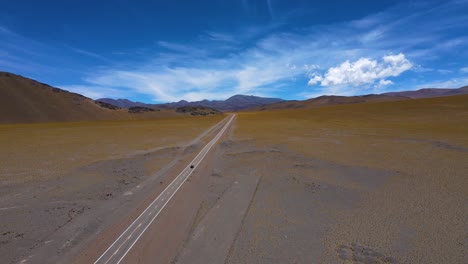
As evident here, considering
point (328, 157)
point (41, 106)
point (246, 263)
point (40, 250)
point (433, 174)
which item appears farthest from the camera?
point (41, 106)

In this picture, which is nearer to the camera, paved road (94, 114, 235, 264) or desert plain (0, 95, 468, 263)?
paved road (94, 114, 235, 264)

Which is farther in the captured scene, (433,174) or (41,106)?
(41,106)

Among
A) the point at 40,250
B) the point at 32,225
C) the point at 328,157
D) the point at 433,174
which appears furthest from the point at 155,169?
the point at 433,174

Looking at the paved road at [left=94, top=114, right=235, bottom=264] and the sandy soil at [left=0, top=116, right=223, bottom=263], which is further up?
the paved road at [left=94, top=114, right=235, bottom=264]

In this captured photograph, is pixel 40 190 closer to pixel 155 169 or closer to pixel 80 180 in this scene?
pixel 80 180

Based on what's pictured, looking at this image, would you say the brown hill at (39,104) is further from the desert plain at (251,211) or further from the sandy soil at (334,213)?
the sandy soil at (334,213)

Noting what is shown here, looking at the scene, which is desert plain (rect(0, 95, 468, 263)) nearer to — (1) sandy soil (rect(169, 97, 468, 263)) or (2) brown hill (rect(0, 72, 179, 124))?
(1) sandy soil (rect(169, 97, 468, 263))

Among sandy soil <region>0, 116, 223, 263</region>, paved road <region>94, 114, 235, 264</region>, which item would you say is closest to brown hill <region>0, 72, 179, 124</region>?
sandy soil <region>0, 116, 223, 263</region>

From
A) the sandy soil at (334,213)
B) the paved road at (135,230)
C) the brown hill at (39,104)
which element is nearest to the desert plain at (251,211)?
the sandy soil at (334,213)

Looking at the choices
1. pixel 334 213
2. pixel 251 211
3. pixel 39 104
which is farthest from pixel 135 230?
pixel 39 104
